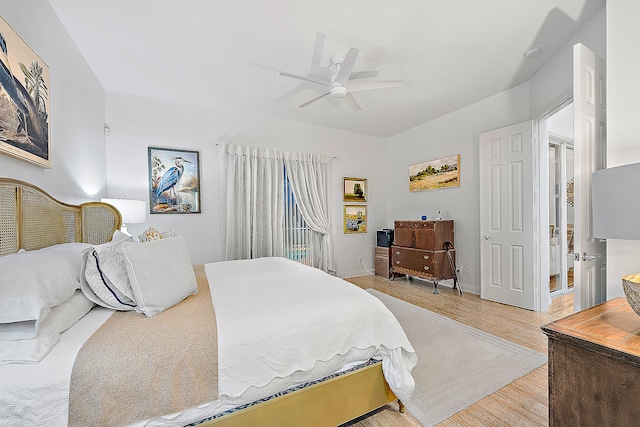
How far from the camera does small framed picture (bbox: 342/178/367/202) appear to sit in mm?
5219

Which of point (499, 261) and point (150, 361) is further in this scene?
point (499, 261)

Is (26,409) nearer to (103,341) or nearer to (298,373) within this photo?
(103,341)

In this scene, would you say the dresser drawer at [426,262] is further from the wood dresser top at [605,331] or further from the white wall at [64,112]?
the white wall at [64,112]

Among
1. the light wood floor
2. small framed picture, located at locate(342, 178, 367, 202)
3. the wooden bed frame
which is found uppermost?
small framed picture, located at locate(342, 178, 367, 202)

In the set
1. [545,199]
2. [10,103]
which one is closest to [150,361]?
[10,103]

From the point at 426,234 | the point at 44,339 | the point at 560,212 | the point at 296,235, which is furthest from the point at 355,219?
the point at 44,339

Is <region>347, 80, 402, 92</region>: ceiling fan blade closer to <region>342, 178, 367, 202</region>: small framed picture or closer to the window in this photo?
the window

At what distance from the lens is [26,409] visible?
0.90 metres

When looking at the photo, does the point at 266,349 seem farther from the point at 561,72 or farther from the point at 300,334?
the point at 561,72

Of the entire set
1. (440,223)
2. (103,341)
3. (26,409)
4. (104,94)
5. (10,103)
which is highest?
(104,94)

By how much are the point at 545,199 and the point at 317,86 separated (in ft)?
10.5

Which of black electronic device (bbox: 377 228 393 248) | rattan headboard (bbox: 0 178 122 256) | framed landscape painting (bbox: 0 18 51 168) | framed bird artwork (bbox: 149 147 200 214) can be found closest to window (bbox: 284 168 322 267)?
black electronic device (bbox: 377 228 393 248)

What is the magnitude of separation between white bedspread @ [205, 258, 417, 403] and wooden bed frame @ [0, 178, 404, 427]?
84 millimetres

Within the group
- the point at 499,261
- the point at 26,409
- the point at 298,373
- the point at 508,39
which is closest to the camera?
the point at 26,409
